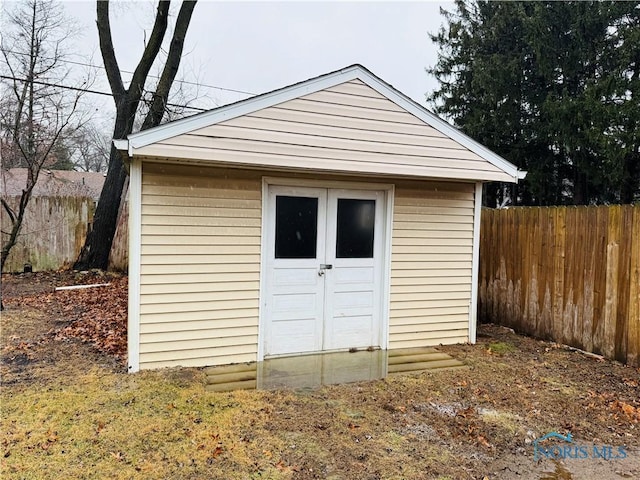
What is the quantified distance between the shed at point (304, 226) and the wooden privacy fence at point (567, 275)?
0.99m

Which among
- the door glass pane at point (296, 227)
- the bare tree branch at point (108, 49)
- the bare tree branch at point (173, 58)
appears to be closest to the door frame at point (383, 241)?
the door glass pane at point (296, 227)

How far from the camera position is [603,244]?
5059mm

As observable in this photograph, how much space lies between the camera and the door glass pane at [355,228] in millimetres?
5168

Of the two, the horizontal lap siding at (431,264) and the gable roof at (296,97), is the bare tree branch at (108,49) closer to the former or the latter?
the gable roof at (296,97)

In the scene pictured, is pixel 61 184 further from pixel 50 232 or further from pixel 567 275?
pixel 567 275

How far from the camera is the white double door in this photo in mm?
4926

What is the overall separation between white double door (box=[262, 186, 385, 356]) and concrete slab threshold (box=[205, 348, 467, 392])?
0.74 ft

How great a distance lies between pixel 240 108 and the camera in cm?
430

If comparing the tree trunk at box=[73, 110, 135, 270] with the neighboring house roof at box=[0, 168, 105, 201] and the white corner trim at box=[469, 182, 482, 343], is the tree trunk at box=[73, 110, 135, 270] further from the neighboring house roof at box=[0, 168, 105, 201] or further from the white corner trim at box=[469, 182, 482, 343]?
the neighboring house roof at box=[0, 168, 105, 201]

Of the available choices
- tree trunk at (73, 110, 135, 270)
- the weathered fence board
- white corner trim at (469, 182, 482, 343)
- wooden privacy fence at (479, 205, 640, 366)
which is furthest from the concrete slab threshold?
the weathered fence board

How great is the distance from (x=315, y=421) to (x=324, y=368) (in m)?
1.26

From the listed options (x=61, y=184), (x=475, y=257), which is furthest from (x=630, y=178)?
(x=61, y=184)

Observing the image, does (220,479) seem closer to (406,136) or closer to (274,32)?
(406,136)

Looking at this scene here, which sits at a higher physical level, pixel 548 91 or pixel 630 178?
pixel 548 91
